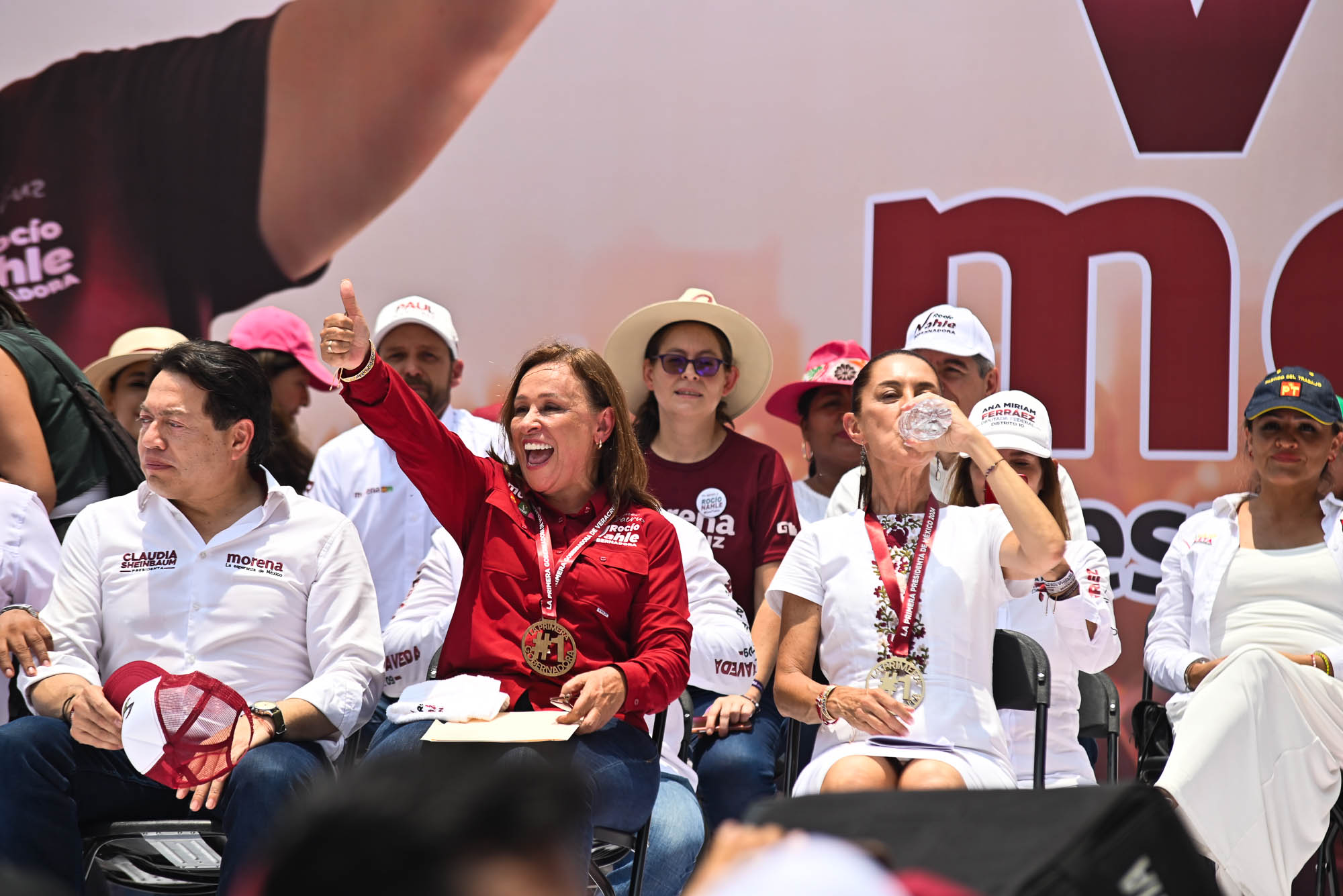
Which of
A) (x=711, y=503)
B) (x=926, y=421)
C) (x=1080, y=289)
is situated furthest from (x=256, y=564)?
(x=1080, y=289)

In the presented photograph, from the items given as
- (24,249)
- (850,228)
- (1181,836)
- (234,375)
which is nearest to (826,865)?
(1181,836)

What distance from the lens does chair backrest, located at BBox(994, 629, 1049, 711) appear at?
2.98 m

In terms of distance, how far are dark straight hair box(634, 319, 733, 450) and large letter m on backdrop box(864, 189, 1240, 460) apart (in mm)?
929

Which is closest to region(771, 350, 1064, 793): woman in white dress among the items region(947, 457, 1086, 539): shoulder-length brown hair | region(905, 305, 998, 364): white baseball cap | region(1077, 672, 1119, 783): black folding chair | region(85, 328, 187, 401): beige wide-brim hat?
region(947, 457, 1086, 539): shoulder-length brown hair

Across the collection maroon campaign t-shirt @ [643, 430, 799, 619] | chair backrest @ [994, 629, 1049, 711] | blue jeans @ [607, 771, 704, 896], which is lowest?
blue jeans @ [607, 771, 704, 896]

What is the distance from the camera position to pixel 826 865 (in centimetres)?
90

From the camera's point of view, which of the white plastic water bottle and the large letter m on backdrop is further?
the large letter m on backdrop

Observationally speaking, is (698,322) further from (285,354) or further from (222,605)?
(222,605)

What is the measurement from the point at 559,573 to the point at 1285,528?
7.89ft

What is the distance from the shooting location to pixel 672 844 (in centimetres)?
307

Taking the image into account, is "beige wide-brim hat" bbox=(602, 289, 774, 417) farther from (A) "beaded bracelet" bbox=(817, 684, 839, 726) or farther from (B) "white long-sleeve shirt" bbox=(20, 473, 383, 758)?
(A) "beaded bracelet" bbox=(817, 684, 839, 726)

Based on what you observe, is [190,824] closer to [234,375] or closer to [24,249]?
[234,375]

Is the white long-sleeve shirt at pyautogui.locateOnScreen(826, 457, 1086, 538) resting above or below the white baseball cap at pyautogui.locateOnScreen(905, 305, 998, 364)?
below

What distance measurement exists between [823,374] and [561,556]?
5.94ft
